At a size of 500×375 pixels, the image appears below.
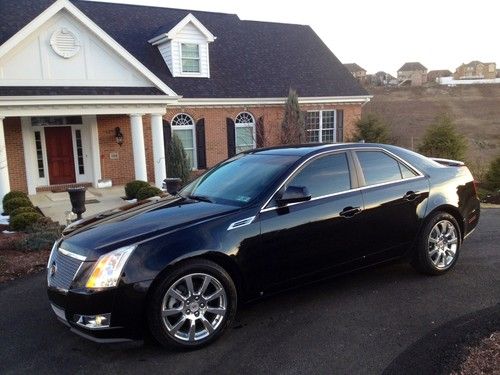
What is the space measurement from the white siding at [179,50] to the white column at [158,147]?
401 cm

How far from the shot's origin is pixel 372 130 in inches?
747

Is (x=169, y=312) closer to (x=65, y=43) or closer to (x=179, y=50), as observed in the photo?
(x=65, y=43)

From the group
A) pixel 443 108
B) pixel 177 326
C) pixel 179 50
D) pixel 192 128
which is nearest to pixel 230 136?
pixel 192 128

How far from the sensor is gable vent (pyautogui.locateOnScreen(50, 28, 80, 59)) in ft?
42.4

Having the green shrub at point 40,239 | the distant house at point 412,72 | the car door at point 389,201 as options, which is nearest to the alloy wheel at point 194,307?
the car door at point 389,201

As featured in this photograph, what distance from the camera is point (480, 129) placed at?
43.6 metres

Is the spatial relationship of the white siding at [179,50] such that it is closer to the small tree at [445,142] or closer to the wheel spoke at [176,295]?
the small tree at [445,142]

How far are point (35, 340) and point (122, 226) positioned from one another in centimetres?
137

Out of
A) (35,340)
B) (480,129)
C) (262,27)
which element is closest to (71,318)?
(35,340)

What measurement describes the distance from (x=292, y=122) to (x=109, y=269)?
1552 centimetres

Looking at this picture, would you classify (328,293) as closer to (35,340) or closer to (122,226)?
(122,226)

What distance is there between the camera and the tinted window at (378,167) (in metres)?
5.12

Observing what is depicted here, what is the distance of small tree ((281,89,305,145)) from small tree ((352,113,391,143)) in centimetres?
244

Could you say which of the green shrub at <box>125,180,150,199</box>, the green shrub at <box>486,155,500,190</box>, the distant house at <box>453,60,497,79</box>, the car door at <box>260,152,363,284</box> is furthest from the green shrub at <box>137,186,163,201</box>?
the distant house at <box>453,60,497,79</box>
